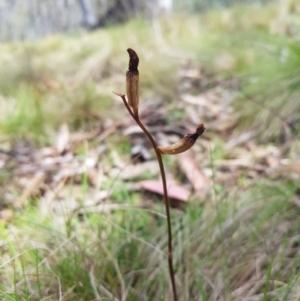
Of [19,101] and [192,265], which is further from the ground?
[19,101]

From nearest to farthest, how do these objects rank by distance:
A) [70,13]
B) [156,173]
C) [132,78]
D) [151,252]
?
[132,78] → [151,252] → [156,173] → [70,13]

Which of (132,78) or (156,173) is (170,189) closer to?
(156,173)

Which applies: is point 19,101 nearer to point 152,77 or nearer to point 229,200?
point 152,77

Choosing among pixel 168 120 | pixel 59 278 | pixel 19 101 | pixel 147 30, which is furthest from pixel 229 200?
pixel 147 30

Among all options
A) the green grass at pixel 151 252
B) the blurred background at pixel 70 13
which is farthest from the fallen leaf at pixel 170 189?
the blurred background at pixel 70 13

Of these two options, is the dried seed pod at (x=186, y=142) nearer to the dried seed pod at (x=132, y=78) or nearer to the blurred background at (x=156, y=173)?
the dried seed pod at (x=132, y=78)

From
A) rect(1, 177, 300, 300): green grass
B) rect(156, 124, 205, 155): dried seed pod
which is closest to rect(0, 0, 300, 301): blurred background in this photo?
rect(1, 177, 300, 300): green grass

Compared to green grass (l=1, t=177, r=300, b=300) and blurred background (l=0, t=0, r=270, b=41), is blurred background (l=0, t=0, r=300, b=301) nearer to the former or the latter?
green grass (l=1, t=177, r=300, b=300)

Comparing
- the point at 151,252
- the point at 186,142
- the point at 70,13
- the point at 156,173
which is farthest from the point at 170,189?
the point at 70,13
